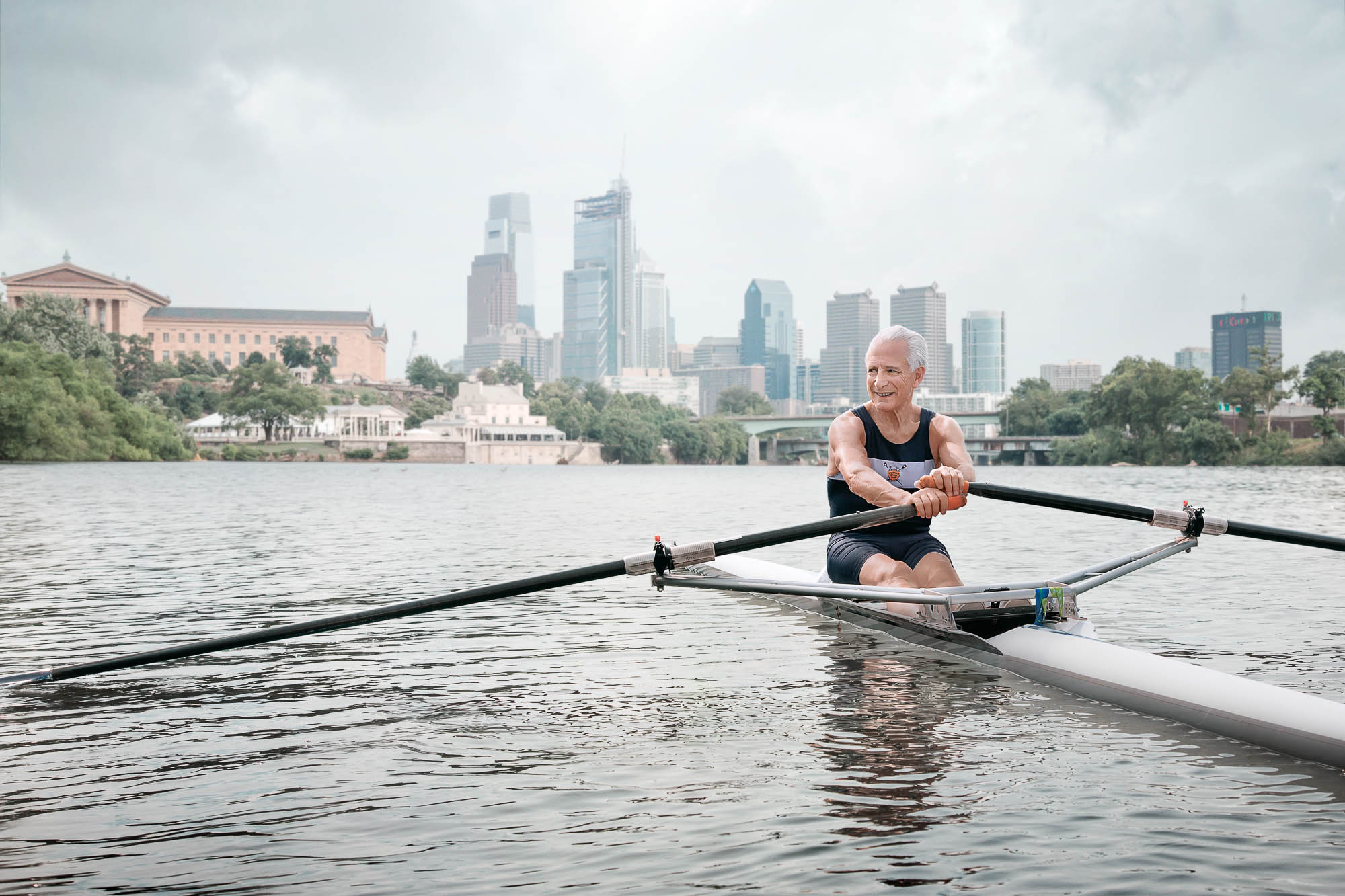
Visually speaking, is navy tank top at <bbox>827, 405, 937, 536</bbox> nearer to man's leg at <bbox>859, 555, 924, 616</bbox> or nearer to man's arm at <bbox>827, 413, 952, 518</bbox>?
man's arm at <bbox>827, 413, 952, 518</bbox>

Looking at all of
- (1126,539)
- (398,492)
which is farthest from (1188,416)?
(1126,539)

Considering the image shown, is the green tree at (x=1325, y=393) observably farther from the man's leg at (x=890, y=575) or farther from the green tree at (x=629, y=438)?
the man's leg at (x=890, y=575)

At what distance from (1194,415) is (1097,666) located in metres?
104

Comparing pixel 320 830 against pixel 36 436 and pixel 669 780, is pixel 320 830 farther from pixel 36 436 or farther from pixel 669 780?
pixel 36 436

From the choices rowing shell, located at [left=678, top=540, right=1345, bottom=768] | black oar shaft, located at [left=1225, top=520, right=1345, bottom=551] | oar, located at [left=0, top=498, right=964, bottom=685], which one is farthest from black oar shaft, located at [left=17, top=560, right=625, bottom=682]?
black oar shaft, located at [left=1225, top=520, right=1345, bottom=551]

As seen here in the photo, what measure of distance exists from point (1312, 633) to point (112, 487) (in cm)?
4730

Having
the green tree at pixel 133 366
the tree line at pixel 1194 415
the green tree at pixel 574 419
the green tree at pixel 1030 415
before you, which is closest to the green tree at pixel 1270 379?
the tree line at pixel 1194 415

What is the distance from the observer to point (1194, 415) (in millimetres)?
101688

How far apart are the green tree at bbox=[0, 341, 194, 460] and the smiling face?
7489 cm

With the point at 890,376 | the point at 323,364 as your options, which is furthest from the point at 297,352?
the point at 890,376

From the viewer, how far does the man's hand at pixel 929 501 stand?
7.46 m

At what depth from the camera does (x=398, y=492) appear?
181 ft

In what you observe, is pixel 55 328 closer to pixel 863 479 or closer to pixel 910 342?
pixel 910 342

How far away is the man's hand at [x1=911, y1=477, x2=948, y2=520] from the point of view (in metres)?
7.46
